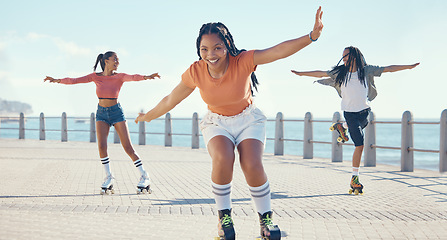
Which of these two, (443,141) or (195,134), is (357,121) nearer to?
(443,141)

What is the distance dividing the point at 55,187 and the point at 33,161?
5436 mm

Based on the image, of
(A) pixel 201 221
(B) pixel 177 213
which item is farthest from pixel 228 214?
(B) pixel 177 213

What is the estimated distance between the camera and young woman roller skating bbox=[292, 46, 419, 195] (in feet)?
23.8

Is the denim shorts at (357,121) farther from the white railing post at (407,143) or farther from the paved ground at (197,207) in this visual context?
the white railing post at (407,143)

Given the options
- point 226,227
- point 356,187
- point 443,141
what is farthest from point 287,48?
point 443,141

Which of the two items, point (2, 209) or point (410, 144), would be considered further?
point (410, 144)

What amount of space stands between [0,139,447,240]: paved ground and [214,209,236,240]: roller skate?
0.48m

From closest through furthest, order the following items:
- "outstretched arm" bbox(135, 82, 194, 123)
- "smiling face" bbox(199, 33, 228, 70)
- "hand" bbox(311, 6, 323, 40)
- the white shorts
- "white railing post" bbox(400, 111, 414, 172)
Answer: "hand" bbox(311, 6, 323, 40)
"smiling face" bbox(199, 33, 228, 70)
the white shorts
"outstretched arm" bbox(135, 82, 194, 123)
"white railing post" bbox(400, 111, 414, 172)

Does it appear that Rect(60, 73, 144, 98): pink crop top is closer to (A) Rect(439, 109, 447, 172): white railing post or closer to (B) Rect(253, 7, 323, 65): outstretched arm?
(B) Rect(253, 7, 323, 65): outstretched arm

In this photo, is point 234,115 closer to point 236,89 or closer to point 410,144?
point 236,89

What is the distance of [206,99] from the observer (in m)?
4.12

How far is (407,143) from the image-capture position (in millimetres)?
11805

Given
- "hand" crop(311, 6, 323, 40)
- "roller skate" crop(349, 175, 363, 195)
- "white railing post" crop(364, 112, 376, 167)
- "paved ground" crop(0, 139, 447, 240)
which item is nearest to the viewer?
"hand" crop(311, 6, 323, 40)

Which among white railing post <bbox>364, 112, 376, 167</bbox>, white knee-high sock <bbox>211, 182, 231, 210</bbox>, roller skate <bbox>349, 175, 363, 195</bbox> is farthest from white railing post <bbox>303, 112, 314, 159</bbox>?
white knee-high sock <bbox>211, 182, 231, 210</bbox>
